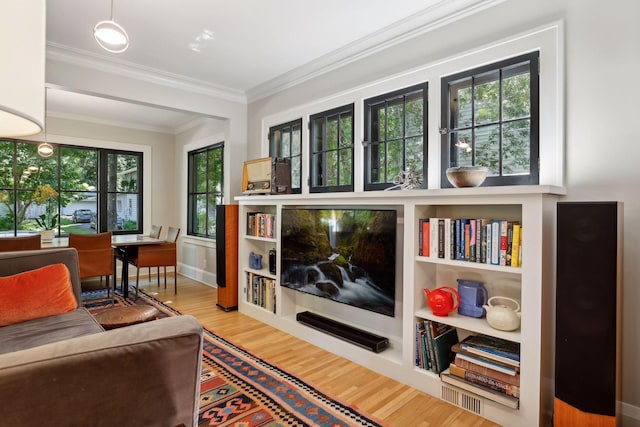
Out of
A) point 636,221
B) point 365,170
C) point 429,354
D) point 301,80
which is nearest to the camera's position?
point 636,221

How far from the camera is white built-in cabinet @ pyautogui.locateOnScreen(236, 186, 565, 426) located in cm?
189

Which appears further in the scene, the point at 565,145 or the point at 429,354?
the point at 429,354

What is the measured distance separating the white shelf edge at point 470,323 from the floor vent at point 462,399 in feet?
1.22

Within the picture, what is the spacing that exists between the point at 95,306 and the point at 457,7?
4705 mm

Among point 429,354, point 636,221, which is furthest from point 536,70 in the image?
point 429,354

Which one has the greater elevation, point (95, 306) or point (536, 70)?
point (536, 70)

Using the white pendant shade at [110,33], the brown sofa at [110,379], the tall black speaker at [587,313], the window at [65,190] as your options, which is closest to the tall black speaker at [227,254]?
the white pendant shade at [110,33]

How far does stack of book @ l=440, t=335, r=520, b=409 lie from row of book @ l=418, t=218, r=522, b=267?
0.52 metres

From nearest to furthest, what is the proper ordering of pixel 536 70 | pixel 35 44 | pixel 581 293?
pixel 35 44
pixel 581 293
pixel 536 70

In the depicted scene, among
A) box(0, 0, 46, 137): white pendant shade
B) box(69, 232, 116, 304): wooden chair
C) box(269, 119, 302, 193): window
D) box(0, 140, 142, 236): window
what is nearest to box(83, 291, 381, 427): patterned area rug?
box(269, 119, 302, 193): window

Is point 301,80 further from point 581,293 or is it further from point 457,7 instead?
point 581,293

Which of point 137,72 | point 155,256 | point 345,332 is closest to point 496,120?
point 345,332

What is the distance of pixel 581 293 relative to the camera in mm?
1667

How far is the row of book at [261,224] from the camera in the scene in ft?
12.3
